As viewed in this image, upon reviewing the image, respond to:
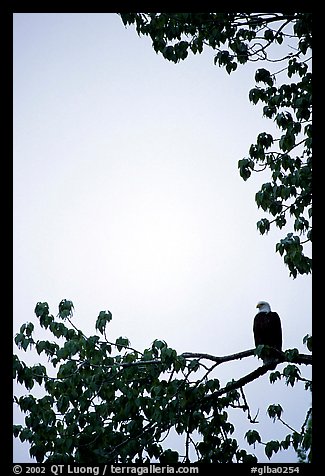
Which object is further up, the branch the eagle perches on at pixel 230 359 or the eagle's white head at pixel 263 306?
the eagle's white head at pixel 263 306

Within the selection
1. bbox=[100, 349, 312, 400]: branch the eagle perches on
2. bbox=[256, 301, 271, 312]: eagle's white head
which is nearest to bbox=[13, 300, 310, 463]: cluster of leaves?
bbox=[100, 349, 312, 400]: branch the eagle perches on

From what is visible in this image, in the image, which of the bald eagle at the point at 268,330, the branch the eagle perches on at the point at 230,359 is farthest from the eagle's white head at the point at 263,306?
the branch the eagle perches on at the point at 230,359

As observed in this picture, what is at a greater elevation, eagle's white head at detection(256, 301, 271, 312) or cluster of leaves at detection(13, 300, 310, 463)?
eagle's white head at detection(256, 301, 271, 312)

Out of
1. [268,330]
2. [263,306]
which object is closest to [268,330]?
[268,330]

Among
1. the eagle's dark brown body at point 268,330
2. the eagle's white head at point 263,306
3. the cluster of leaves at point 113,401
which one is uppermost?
the eagle's white head at point 263,306

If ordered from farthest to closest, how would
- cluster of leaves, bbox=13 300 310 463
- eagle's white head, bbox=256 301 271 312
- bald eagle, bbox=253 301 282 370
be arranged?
eagle's white head, bbox=256 301 271 312
bald eagle, bbox=253 301 282 370
cluster of leaves, bbox=13 300 310 463

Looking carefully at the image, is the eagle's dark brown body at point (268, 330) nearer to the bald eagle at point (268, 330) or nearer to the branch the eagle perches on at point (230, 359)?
the bald eagle at point (268, 330)

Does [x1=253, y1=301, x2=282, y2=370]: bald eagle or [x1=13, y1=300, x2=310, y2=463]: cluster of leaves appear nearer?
[x1=13, y1=300, x2=310, y2=463]: cluster of leaves

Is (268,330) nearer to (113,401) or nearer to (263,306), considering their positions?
(263,306)

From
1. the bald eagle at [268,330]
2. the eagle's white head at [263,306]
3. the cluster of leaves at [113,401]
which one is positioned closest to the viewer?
the cluster of leaves at [113,401]

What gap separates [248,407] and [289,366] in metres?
0.32

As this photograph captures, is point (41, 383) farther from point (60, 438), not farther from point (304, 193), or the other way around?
point (304, 193)

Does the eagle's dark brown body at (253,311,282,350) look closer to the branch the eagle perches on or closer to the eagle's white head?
the eagle's white head

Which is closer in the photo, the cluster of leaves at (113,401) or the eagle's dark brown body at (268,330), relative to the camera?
the cluster of leaves at (113,401)
